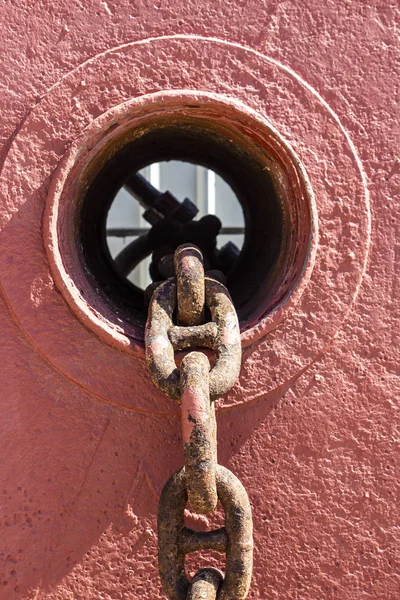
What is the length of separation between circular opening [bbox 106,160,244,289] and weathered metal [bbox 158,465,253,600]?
857mm

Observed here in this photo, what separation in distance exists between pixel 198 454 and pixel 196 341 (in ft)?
0.78

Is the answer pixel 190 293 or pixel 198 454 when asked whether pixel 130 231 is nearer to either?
pixel 190 293

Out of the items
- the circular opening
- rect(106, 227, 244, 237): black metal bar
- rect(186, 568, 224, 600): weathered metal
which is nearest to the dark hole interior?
the circular opening

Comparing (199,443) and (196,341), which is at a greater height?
(196,341)

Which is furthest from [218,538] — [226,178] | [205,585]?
[226,178]

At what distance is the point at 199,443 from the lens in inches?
43.3

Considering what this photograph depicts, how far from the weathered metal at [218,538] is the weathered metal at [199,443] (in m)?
0.05

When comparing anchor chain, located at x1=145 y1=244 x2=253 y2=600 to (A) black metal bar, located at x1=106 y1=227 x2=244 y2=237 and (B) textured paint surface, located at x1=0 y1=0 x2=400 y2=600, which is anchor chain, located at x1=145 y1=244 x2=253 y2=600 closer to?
(B) textured paint surface, located at x1=0 y1=0 x2=400 y2=600

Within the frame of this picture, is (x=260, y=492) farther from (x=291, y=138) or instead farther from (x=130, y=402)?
(x=291, y=138)

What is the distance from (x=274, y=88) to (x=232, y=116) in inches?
4.2

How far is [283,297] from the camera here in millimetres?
1466

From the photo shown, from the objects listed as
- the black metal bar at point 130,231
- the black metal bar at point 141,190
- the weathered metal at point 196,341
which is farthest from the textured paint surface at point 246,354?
the black metal bar at point 130,231

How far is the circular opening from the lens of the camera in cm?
237

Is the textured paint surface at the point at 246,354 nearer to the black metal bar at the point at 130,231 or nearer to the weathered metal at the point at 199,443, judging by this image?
the weathered metal at the point at 199,443
